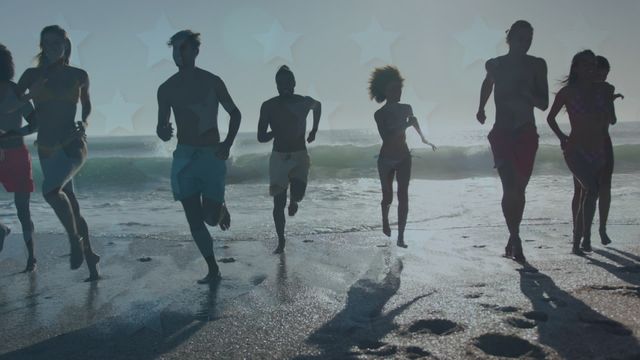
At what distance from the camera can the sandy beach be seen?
278 cm

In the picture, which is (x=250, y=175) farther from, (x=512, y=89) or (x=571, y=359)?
(x=571, y=359)

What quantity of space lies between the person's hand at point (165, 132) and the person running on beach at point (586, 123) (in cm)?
347

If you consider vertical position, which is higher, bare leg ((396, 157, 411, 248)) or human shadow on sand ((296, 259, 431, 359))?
bare leg ((396, 157, 411, 248))

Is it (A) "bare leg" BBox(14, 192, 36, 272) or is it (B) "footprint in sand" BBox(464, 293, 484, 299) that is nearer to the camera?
(B) "footprint in sand" BBox(464, 293, 484, 299)

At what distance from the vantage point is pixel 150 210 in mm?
9773

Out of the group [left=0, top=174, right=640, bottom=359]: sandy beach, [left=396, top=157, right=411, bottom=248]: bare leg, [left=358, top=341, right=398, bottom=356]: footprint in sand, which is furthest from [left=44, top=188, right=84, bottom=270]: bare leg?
[left=396, top=157, right=411, bottom=248]: bare leg

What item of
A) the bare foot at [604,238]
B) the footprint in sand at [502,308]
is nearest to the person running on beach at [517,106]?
the bare foot at [604,238]

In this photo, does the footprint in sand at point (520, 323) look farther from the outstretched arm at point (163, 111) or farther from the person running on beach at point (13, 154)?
the person running on beach at point (13, 154)

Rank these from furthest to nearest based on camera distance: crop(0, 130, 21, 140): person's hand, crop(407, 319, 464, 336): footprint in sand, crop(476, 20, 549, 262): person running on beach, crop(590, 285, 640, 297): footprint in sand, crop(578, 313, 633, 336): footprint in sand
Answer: crop(476, 20, 549, 262): person running on beach, crop(0, 130, 21, 140): person's hand, crop(590, 285, 640, 297): footprint in sand, crop(407, 319, 464, 336): footprint in sand, crop(578, 313, 633, 336): footprint in sand

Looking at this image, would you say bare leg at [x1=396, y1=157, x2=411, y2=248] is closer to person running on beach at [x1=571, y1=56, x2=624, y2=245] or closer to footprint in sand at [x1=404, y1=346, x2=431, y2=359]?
person running on beach at [x1=571, y1=56, x2=624, y2=245]

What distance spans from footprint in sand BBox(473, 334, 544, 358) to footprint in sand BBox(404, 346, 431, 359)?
277mm

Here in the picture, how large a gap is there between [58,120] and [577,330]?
4.02 metres

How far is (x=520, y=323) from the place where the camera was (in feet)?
9.91

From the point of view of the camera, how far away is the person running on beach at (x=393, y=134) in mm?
6008
